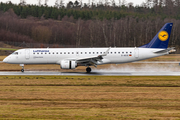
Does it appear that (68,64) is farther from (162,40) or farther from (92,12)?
(92,12)

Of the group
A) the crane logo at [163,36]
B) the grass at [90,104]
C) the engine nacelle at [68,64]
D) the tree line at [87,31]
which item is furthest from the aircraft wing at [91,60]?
the tree line at [87,31]

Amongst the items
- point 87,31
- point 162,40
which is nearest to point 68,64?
point 162,40

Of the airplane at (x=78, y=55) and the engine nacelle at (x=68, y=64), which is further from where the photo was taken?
the airplane at (x=78, y=55)

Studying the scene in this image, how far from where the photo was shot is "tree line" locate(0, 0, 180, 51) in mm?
89250

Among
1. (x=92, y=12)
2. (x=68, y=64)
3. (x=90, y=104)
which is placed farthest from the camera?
(x=92, y=12)

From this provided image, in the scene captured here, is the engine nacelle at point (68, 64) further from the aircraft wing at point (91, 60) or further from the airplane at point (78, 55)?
the airplane at point (78, 55)

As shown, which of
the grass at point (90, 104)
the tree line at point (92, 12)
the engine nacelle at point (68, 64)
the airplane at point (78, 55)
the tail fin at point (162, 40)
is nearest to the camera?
the grass at point (90, 104)

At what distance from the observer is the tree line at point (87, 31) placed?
8925 centimetres

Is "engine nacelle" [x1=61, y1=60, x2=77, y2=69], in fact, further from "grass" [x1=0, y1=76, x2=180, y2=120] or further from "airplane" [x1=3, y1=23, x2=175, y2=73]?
"grass" [x1=0, y1=76, x2=180, y2=120]

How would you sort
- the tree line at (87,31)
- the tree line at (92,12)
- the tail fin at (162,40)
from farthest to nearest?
the tree line at (92,12)
the tree line at (87,31)
the tail fin at (162,40)

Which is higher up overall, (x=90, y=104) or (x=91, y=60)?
(x=91, y=60)

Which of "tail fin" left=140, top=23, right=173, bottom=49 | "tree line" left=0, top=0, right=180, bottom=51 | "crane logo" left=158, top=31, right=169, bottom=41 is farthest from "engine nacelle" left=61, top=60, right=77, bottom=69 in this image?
"tree line" left=0, top=0, right=180, bottom=51

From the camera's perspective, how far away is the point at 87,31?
103188mm

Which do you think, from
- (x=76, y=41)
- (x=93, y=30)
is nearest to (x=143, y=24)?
(x=93, y=30)
